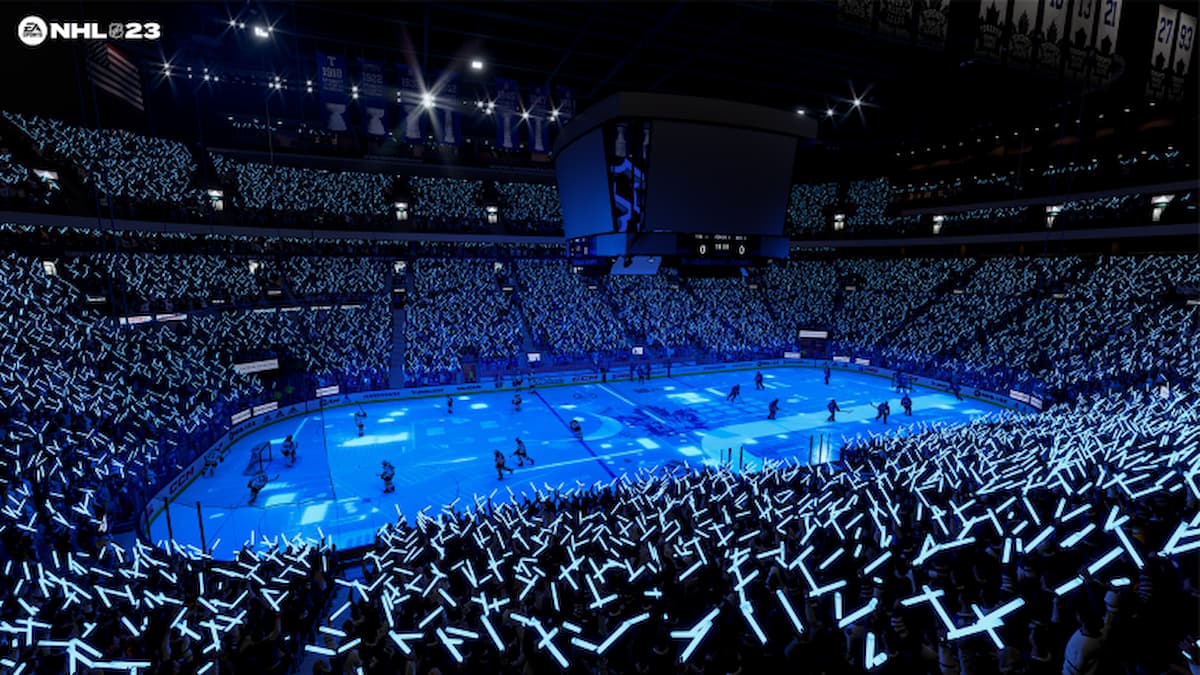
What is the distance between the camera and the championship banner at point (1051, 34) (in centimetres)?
1348

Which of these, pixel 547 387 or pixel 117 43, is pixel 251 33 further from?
pixel 547 387

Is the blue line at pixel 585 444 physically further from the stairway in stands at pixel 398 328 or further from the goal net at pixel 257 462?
the goal net at pixel 257 462

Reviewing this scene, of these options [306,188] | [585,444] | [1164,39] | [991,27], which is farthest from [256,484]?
[1164,39]

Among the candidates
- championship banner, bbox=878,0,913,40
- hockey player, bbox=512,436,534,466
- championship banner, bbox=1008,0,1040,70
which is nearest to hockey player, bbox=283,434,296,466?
hockey player, bbox=512,436,534,466

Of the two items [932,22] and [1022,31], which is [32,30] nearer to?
[932,22]

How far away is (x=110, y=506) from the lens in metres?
13.8

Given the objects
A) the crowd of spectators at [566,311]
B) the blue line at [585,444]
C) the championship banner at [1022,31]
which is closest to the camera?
the championship banner at [1022,31]

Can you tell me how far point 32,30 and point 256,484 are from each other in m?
24.5

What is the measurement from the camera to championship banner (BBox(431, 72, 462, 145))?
19.1 meters

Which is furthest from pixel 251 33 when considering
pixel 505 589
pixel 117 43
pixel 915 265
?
pixel 915 265

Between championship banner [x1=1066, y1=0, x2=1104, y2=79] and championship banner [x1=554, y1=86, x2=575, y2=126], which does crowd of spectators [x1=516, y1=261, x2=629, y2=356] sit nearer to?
championship banner [x1=554, y1=86, x2=575, y2=126]

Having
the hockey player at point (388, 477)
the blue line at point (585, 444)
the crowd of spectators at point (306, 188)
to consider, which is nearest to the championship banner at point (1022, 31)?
the blue line at point (585, 444)

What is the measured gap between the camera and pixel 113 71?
71.5 ft

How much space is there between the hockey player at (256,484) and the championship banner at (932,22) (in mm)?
23875
